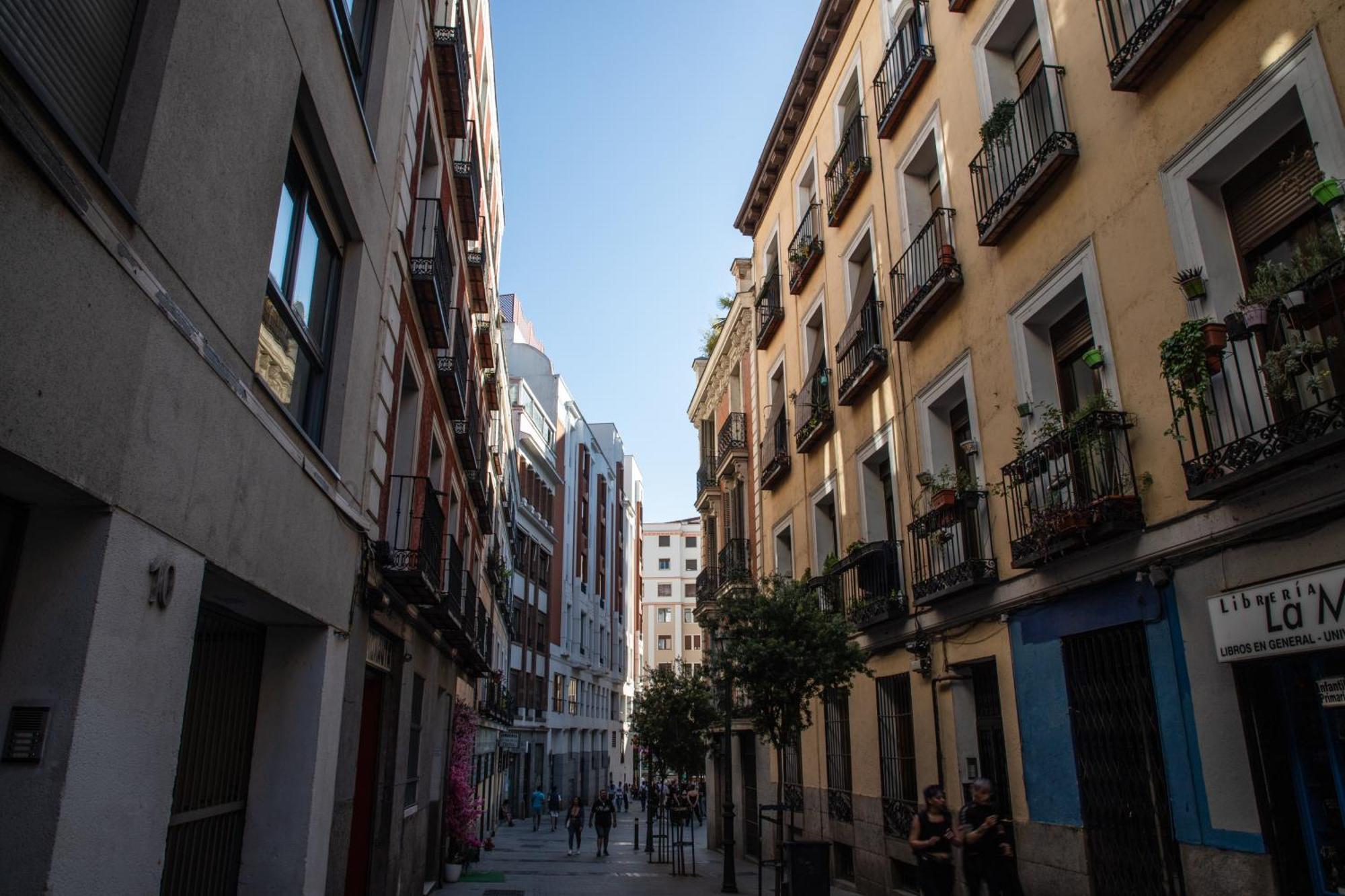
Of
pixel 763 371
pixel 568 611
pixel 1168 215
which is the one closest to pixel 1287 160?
pixel 1168 215

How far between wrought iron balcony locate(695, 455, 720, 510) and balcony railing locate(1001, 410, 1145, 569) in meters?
16.5

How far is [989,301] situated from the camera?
11.2 meters

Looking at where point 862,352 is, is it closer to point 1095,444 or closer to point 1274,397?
point 1095,444

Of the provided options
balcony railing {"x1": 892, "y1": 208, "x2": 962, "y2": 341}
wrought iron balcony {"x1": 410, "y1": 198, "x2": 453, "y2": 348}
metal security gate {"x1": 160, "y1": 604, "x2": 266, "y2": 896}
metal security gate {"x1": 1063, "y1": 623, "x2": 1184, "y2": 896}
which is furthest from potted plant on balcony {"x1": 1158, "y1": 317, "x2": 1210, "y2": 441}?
wrought iron balcony {"x1": 410, "y1": 198, "x2": 453, "y2": 348}

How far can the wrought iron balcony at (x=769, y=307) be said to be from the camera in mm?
20906

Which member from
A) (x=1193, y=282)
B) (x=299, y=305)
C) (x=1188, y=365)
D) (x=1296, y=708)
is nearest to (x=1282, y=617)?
(x=1296, y=708)

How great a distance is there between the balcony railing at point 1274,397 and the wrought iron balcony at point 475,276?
40.2 ft

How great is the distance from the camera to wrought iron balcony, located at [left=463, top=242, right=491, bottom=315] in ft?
54.5

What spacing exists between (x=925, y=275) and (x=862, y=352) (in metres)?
2.59

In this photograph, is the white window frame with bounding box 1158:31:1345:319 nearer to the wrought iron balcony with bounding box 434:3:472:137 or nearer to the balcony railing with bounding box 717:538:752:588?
the wrought iron balcony with bounding box 434:3:472:137

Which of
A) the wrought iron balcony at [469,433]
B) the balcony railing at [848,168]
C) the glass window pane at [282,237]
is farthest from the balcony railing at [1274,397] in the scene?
the wrought iron balcony at [469,433]

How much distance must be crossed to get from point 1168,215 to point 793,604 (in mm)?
6966

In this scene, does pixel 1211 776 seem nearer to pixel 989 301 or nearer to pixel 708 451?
pixel 989 301

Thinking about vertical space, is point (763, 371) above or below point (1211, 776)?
above
